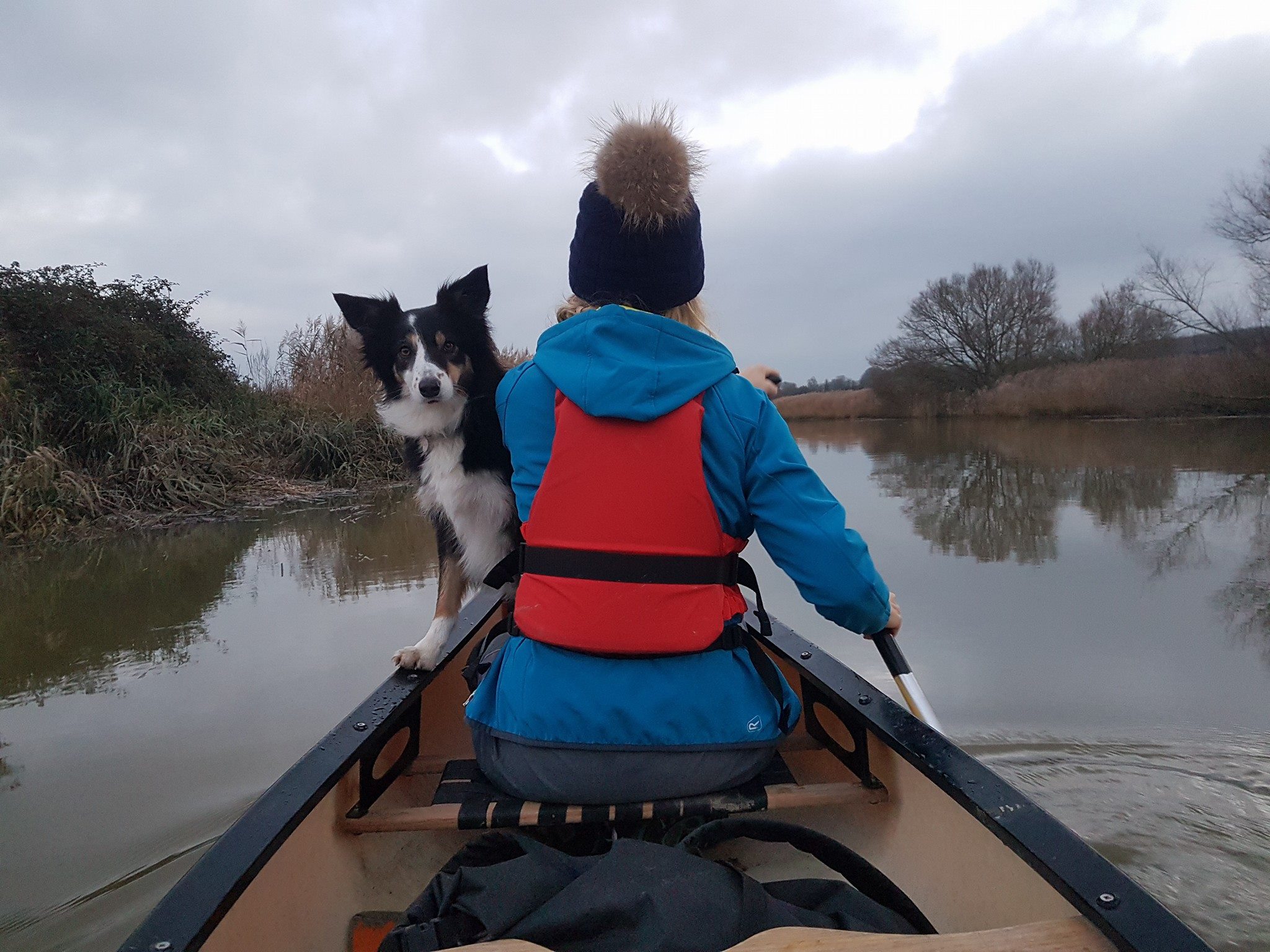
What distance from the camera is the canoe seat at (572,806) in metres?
1.68

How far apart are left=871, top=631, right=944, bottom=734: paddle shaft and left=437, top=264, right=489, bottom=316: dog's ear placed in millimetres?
1978

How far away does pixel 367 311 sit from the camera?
303 centimetres

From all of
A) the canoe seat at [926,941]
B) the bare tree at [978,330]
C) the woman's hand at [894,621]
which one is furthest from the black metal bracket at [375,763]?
the bare tree at [978,330]

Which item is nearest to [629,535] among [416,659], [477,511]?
[416,659]

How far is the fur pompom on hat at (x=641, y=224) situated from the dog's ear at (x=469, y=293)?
1250mm

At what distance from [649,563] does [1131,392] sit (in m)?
22.8

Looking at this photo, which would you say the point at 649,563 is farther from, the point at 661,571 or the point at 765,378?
the point at 765,378

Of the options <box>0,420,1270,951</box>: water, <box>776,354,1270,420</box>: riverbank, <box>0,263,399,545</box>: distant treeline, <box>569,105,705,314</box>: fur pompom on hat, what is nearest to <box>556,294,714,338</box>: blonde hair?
<box>569,105,705,314</box>: fur pompom on hat

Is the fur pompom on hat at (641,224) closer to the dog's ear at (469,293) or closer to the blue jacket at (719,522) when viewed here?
the blue jacket at (719,522)

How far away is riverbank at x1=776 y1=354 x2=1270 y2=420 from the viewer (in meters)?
18.2

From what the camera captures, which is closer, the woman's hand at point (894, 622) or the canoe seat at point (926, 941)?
the canoe seat at point (926, 941)

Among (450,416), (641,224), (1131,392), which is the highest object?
(1131,392)

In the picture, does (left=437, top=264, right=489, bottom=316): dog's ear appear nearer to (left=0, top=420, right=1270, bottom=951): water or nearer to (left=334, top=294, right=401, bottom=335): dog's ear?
(left=334, top=294, right=401, bottom=335): dog's ear

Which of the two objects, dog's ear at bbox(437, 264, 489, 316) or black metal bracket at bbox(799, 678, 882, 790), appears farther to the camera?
dog's ear at bbox(437, 264, 489, 316)
